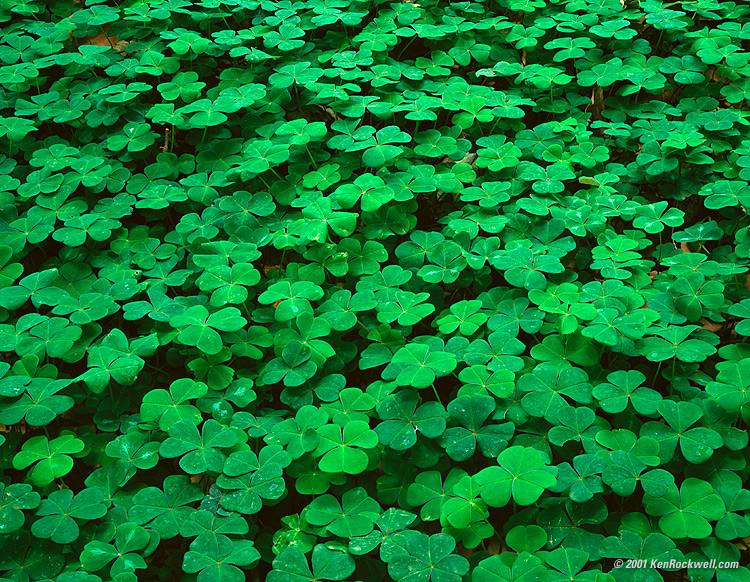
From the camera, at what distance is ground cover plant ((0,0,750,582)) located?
1850mm

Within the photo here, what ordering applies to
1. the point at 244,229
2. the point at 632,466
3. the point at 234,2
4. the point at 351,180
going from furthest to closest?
1. the point at 234,2
2. the point at 351,180
3. the point at 244,229
4. the point at 632,466

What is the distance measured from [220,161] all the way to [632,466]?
98.5 inches

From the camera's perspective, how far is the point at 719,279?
252cm

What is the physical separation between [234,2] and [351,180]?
5.48 feet

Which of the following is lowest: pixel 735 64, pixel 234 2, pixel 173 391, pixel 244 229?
pixel 173 391

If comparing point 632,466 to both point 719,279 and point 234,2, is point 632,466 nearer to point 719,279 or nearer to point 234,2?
point 719,279

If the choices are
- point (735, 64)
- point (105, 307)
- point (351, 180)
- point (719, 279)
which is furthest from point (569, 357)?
point (735, 64)

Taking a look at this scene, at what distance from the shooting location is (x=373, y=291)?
2.50m

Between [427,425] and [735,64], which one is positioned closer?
[427,425]

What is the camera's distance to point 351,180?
301 centimetres

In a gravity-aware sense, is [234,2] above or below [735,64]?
above

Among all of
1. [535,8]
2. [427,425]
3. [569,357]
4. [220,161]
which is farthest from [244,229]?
[535,8]

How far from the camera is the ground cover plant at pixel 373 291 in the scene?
1.85m

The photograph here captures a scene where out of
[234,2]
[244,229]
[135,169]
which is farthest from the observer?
[234,2]
